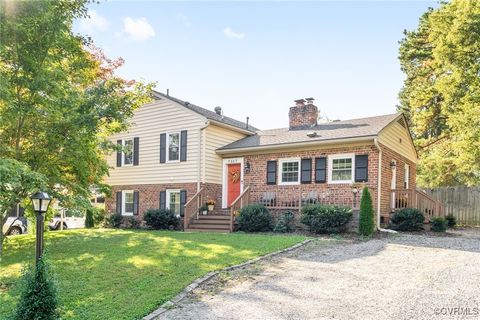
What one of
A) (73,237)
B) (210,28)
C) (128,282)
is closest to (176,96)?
(210,28)

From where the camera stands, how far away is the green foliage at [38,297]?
4.85 m

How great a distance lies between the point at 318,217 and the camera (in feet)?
41.5

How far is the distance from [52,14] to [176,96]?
10.8m

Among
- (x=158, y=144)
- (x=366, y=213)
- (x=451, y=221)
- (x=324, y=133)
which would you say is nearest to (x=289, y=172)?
(x=324, y=133)

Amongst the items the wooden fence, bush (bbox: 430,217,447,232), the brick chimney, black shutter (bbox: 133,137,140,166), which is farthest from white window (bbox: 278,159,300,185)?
the wooden fence

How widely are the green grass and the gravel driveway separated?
72 cm

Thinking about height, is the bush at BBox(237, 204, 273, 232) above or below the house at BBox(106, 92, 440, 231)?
below

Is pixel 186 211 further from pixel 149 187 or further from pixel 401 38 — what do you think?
pixel 401 38

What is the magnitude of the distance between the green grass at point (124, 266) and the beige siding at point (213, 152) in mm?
4512

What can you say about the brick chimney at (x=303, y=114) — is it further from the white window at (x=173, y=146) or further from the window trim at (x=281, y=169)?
the white window at (x=173, y=146)

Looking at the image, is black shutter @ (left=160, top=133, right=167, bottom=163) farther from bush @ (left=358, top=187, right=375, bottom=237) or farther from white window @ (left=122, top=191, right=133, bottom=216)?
bush @ (left=358, top=187, right=375, bottom=237)

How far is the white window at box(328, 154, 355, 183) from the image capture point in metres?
13.8

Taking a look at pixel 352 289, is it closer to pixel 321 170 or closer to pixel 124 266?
pixel 124 266

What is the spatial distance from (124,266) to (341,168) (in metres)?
8.58
